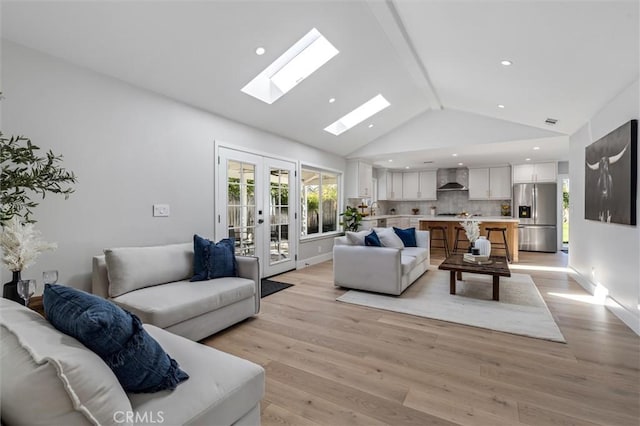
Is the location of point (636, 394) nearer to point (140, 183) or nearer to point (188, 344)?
point (188, 344)

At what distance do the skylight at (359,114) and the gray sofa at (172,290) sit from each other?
3591mm

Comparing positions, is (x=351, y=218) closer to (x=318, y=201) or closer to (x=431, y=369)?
(x=318, y=201)

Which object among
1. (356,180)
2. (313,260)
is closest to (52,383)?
(313,260)

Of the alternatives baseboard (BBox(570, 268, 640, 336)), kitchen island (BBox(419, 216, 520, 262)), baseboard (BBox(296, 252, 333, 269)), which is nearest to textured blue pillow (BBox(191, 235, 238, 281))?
baseboard (BBox(296, 252, 333, 269))

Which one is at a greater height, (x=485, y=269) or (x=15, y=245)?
(x=15, y=245)

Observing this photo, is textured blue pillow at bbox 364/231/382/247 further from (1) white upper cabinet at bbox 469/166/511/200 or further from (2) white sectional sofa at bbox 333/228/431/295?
(1) white upper cabinet at bbox 469/166/511/200

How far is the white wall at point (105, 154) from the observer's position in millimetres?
2551

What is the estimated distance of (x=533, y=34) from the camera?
107 inches

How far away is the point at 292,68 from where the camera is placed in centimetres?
414

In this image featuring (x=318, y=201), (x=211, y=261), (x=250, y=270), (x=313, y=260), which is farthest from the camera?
(x=318, y=201)

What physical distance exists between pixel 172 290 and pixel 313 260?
378cm

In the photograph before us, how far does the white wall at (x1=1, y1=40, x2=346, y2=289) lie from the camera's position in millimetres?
2551

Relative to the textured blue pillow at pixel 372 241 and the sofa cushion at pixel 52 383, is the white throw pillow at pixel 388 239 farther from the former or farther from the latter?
the sofa cushion at pixel 52 383

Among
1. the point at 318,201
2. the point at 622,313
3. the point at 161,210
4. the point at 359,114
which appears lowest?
the point at 622,313
